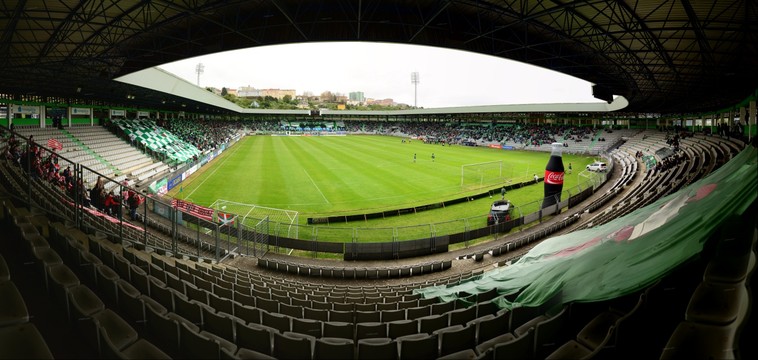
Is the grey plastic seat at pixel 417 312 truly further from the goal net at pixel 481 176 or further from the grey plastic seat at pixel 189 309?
the goal net at pixel 481 176

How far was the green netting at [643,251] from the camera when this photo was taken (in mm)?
4309

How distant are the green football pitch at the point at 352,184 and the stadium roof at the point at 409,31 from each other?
32.7 feet

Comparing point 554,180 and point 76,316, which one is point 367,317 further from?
point 554,180

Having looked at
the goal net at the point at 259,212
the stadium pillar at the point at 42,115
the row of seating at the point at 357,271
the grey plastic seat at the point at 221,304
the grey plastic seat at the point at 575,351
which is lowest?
the row of seating at the point at 357,271

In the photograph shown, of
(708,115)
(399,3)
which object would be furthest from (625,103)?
(399,3)

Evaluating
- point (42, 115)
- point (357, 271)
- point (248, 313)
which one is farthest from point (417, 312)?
point (42, 115)

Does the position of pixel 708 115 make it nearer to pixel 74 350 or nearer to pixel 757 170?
pixel 757 170

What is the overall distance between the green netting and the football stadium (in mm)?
42

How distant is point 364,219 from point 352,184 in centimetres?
1040

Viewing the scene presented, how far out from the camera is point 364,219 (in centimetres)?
2156

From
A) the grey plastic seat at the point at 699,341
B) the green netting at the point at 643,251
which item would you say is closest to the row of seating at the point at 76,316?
the grey plastic seat at the point at 699,341

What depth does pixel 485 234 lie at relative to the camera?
714 inches

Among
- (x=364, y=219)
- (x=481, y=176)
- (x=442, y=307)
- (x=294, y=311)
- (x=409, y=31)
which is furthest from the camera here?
(x=481, y=176)

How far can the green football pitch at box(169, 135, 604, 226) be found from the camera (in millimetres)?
24750
